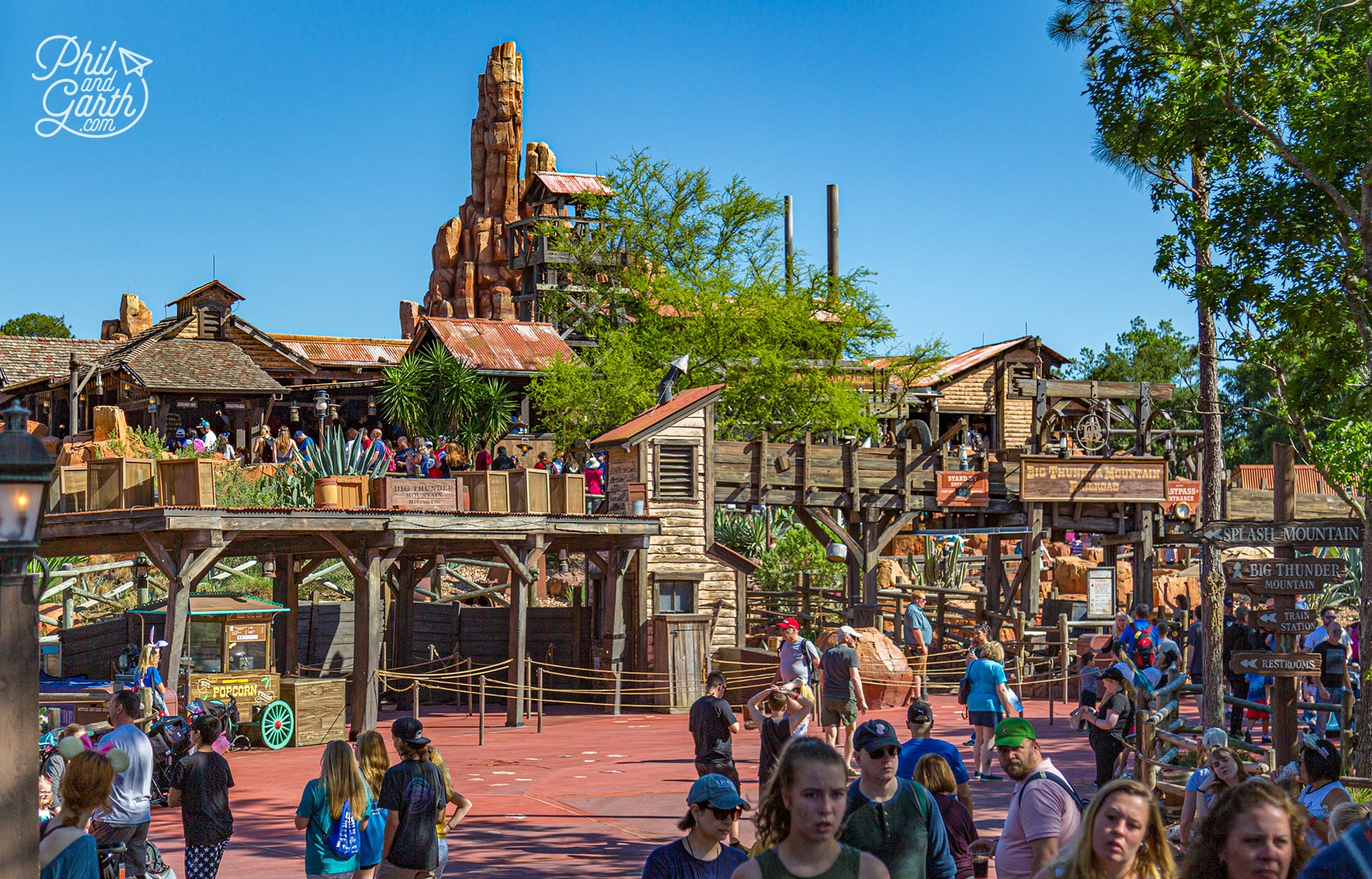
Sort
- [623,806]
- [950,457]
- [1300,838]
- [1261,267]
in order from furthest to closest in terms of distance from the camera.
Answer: [950,457]
[1261,267]
[623,806]
[1300,838]

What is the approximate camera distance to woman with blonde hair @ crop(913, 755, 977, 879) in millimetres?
6484

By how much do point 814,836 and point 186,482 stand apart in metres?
13.9

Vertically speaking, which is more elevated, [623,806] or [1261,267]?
[1261,267]

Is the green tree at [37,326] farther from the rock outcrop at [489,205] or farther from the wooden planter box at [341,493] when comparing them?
the wooden planter box at [341,493]

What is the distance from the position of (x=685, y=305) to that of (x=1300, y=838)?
3307 cm

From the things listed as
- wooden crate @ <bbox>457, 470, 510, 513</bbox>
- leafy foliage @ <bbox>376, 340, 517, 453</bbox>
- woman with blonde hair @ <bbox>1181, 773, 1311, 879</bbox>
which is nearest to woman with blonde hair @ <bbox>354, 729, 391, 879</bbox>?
woman with blonde hair @ <bbox>1181, 773, 1311, 879</bbox>

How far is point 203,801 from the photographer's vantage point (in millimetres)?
7910

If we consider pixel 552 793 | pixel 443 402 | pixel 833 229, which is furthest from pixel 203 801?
pixel 833 229

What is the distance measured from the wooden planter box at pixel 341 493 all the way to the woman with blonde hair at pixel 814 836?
577 inches

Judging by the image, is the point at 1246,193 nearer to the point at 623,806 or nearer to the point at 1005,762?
the point at 623,806

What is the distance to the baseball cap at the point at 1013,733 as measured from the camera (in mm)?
6230

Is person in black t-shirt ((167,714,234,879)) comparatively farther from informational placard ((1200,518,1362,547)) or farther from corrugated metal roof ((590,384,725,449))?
corrugated metal roof ((590,384,725,449))

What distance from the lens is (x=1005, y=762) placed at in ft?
20.1

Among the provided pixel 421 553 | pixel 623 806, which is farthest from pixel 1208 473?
pixel 421 553
